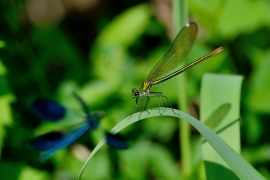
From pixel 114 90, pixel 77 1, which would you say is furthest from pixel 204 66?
pixel 77 1

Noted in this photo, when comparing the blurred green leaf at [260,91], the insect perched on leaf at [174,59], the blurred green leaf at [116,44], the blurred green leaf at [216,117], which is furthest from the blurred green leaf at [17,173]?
the blurred green leaf at [260,91]

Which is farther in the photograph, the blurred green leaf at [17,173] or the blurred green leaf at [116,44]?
the blurred green leaf at [116,44]

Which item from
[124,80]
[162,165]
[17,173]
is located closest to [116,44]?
[124,80]

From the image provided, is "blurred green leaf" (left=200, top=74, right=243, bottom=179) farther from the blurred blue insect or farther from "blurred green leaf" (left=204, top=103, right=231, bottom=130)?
the blurred blue insect

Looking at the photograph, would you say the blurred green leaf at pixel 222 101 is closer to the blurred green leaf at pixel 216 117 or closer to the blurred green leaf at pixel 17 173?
the blurred green leaf at pixel 216 117

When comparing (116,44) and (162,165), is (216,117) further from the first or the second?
(116,44)

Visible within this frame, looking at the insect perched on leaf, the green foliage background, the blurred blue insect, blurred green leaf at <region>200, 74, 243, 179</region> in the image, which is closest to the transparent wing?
the insect perched on leaf

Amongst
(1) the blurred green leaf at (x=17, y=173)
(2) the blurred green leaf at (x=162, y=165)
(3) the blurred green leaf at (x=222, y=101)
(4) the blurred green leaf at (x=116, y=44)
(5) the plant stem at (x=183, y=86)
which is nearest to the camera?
(3) the blurred green leaf at (x=222, y=101)
